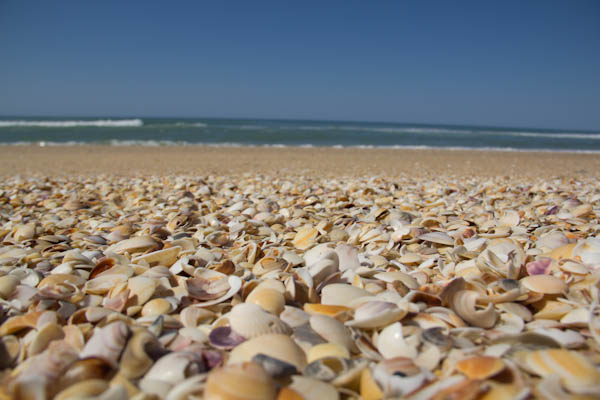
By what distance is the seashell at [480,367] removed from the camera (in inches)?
35.6

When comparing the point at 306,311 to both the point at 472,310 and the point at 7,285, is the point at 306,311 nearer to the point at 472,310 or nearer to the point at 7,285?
the point at 472,310

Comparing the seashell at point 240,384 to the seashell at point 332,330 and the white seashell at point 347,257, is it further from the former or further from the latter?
the white seashell at point 347,257

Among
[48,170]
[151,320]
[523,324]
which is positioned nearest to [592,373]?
[523,324]

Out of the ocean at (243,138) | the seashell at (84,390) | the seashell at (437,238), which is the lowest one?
the seashell at (84,390)

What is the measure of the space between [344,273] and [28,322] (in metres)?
1.16

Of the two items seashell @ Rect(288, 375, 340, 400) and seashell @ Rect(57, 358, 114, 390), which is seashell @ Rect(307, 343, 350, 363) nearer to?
seashell @ Rect(288, 375, 340, 400)

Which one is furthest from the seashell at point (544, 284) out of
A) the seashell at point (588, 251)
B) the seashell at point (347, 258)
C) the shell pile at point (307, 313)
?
the seashell at point (347, 258)

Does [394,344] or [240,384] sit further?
[394,344]

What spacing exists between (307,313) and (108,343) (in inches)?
24.2

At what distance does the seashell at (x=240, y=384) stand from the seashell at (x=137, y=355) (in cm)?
23

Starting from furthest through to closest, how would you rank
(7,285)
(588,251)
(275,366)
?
(588,251) → (7,285) → (275,366)

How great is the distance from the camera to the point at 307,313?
130 cm

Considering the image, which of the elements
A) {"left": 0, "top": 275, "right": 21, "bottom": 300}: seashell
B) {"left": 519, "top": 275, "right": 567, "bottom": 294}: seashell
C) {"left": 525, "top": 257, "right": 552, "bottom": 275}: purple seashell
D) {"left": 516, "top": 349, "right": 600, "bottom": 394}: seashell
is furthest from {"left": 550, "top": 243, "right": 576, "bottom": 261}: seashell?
{"left": 0, "top": 275, "right": 21, "bottom": 300}: seashell

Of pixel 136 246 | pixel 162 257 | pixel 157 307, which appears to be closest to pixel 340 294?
pixel 157 307
